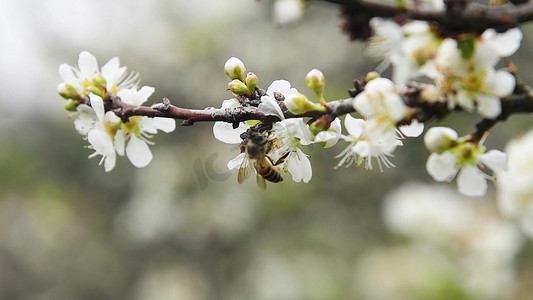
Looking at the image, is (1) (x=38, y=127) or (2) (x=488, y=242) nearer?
(2) (x=488, y=242)

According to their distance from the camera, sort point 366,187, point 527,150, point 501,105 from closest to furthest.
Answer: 1. point 501,105
2. point 527,150
3. point 366,187

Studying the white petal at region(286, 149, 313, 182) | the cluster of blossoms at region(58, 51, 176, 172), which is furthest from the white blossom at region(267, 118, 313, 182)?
the cluster of blossoms at region(58, 51, 176, 172)

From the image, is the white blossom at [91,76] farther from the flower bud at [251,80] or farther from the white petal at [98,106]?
the flower bud at [251,80]

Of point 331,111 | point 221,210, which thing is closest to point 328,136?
point 331,111

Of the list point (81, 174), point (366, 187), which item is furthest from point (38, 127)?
point (366, 187)

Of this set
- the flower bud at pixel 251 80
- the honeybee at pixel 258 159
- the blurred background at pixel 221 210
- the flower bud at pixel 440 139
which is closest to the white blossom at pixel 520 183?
the honeybee at pixel 258 159

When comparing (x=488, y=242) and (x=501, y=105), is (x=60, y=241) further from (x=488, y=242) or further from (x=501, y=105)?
(x=501, y=105)
